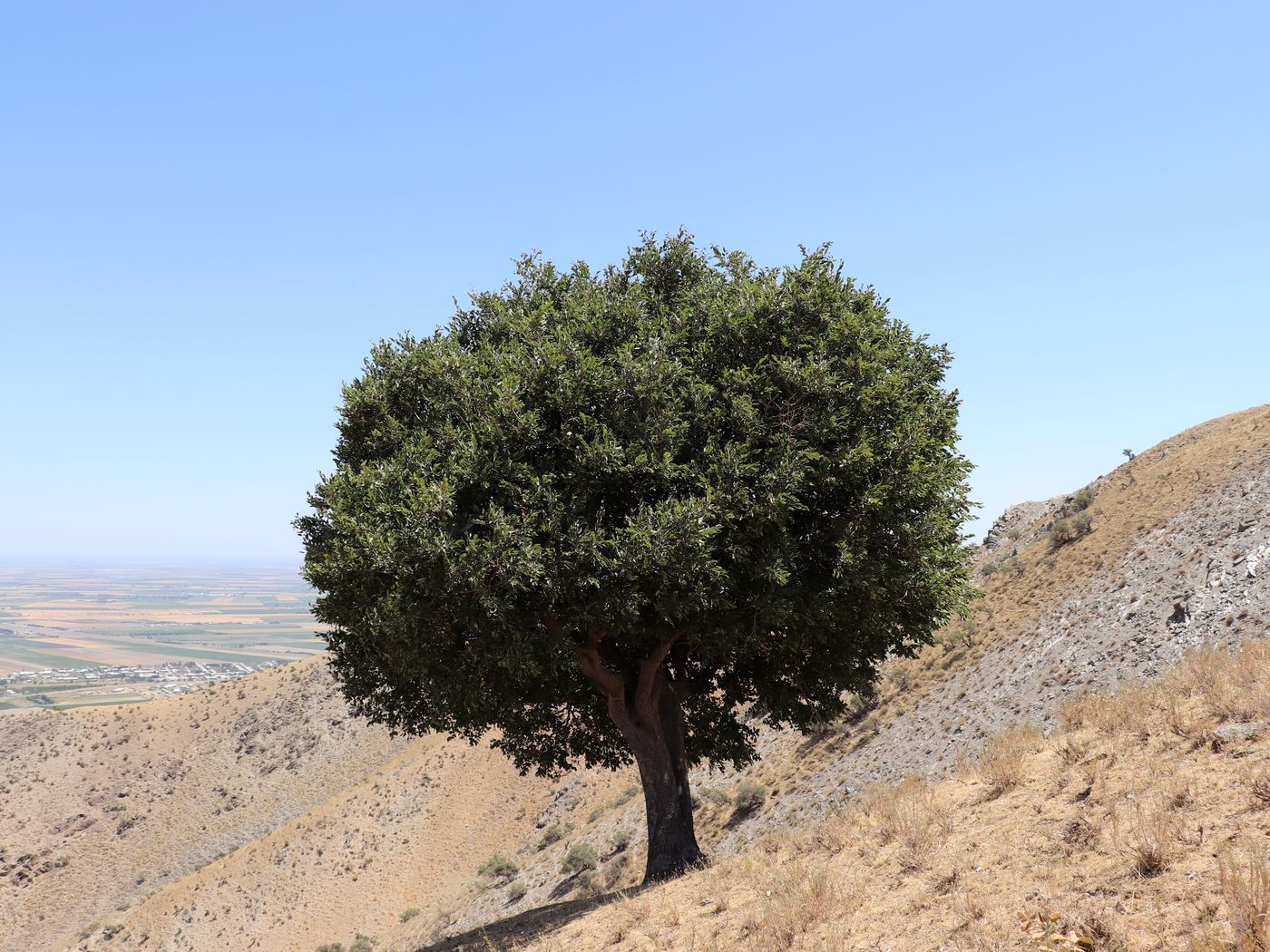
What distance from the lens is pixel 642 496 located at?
14312 millimetres

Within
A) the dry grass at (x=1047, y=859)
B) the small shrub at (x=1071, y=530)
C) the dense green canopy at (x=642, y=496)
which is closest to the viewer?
the dry grass at (x=1047, y=859)

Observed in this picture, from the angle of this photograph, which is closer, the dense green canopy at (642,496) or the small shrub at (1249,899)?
the small shrub at (1249,899)

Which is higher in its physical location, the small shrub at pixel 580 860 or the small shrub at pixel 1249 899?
the small shrub at pixel 1249 899

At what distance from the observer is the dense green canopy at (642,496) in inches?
527

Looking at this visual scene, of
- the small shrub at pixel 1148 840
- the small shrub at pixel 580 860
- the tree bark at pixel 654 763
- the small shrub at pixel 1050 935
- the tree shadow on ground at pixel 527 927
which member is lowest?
the small shrub at pixel 580 860

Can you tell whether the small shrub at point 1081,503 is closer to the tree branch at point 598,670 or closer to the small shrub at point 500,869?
the small shrub at point 500,869

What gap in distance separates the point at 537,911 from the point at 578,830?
17.6m

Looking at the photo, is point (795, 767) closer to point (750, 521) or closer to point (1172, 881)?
point (750, 521)

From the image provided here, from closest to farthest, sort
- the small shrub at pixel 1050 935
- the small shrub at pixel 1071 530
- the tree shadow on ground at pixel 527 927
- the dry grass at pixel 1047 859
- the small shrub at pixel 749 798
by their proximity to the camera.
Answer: the small shrub at pixel 1050 935, the dry grass at pixel 1047 859, the tree shadow on ground at pixel 527 927, the small shrub at pixel 749 798, the small shrub at pixel 1071 530

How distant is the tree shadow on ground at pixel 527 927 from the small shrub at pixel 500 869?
1638 cm

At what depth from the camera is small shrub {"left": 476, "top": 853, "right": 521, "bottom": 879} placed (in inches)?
1342

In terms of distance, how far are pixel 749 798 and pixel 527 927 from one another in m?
14.3

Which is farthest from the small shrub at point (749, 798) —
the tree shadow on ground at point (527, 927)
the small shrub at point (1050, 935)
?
the small shrub at point (1050, 935)

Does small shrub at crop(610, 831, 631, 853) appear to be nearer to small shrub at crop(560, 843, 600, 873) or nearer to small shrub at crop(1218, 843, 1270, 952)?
small shrub at crop(560, 843, 600, 873)
